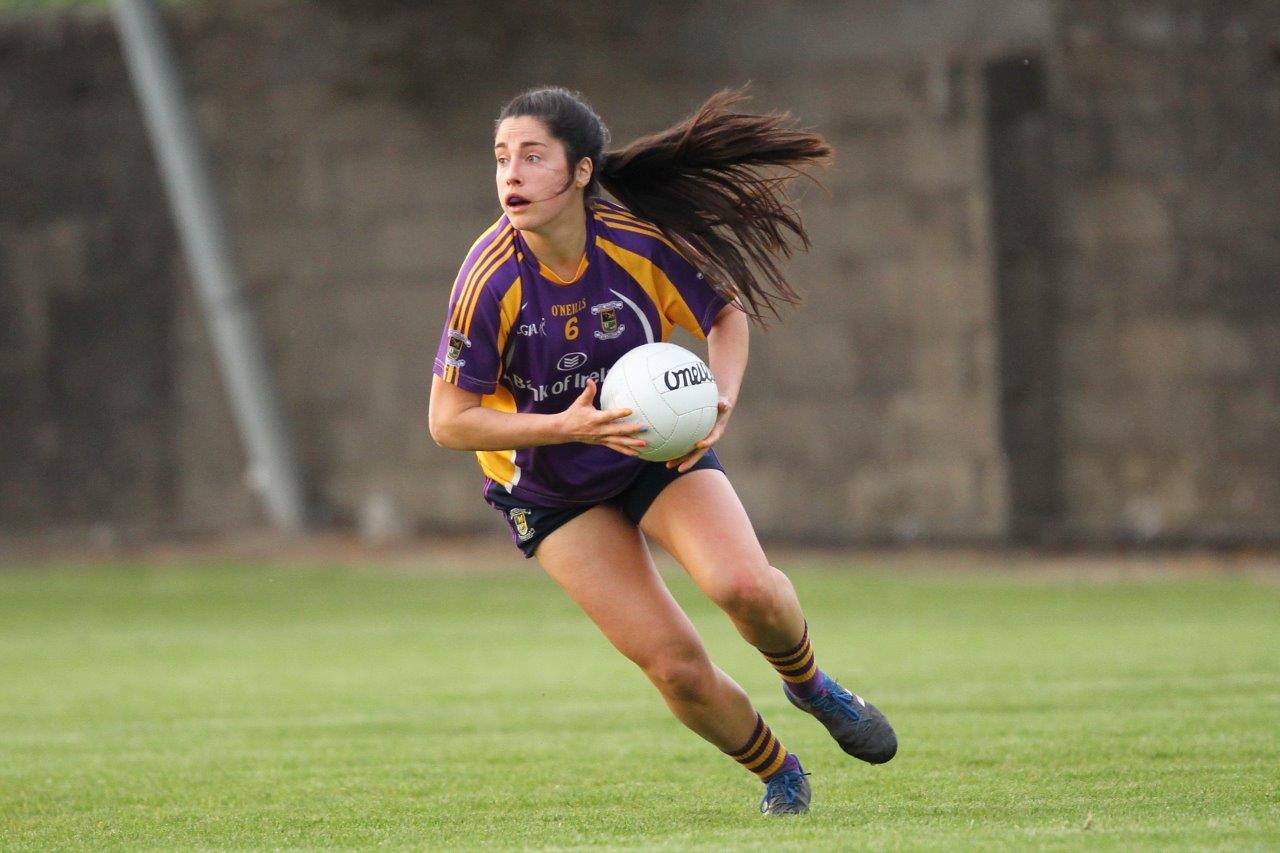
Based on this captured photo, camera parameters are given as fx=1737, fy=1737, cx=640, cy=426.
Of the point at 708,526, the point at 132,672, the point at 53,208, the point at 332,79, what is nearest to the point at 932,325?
the point at 332,79

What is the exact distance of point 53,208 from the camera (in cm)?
2162

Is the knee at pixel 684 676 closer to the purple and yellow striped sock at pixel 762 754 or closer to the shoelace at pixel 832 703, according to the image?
the purple and yellow striped sock at pixel 762 754

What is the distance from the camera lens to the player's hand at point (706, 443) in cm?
602

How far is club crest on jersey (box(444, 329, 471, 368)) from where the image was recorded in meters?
5.93

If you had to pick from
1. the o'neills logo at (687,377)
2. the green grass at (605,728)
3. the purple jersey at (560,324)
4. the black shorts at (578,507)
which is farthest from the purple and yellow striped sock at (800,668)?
the o'neills logo at (687,377)

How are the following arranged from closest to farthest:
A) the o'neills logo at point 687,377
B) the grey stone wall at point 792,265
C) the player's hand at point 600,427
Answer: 1. the player's hand at point 600,427
2. the o'neills logo at point 687,377
3. the grey stone wall at point 792,265

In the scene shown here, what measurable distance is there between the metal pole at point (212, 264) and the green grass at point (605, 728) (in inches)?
142

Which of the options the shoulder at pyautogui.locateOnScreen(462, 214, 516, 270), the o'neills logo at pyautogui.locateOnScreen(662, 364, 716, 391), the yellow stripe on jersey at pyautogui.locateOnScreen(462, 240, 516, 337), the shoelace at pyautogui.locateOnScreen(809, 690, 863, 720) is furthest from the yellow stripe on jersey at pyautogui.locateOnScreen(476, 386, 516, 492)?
the shoelace at pyautogui.locateOnScreen(809, 690, 863, 720)

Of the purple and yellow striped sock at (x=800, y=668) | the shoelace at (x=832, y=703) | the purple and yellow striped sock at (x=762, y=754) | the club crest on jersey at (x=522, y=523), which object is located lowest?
the purple and yellow striped sock at (x=762, y=754)

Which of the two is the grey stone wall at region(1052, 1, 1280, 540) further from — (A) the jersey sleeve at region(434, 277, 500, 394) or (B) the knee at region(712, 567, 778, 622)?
(A) the jersey sleeve at region(434, 277, 500, 394)

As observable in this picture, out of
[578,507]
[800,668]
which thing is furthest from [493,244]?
[800,668]

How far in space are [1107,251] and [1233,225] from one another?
1.26 meters

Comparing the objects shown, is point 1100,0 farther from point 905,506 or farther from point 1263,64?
point 905,506

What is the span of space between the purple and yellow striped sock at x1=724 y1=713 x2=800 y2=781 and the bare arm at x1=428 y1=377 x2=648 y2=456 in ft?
3.62
